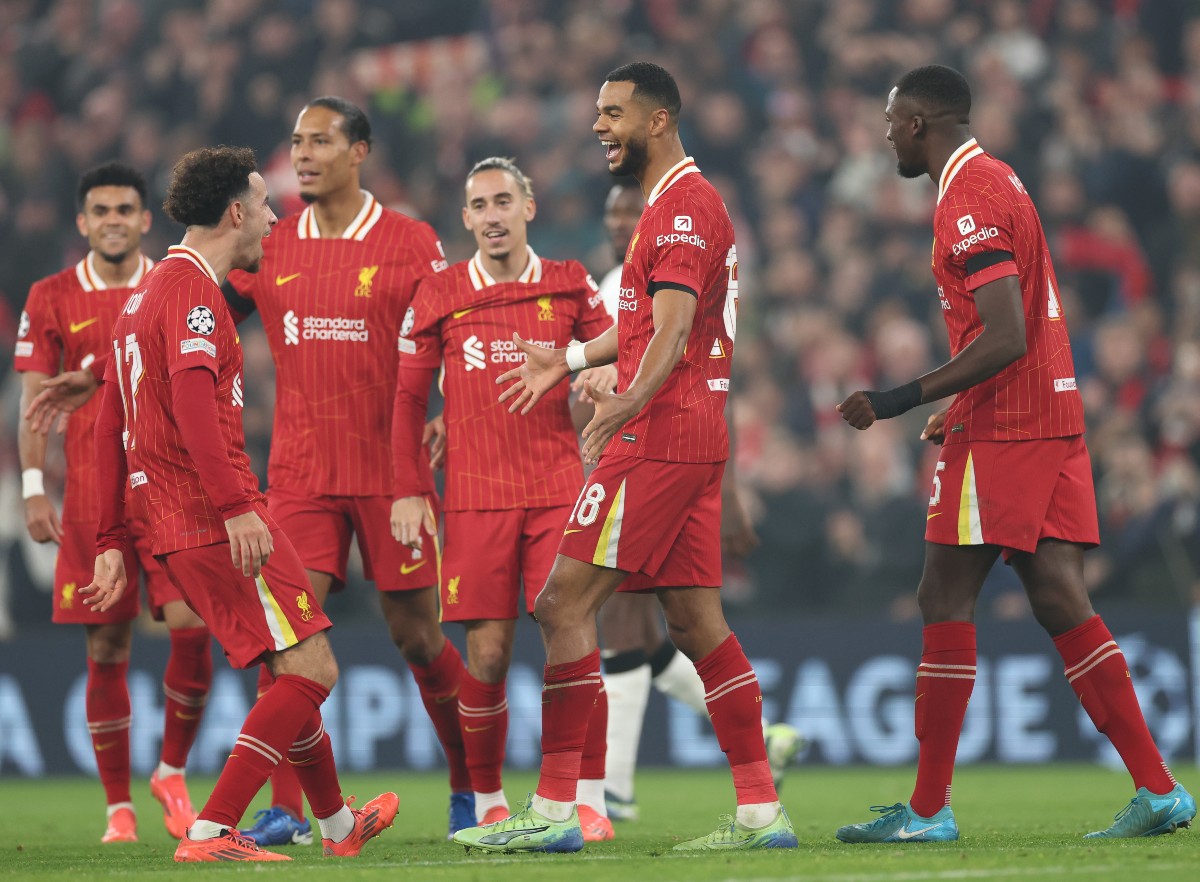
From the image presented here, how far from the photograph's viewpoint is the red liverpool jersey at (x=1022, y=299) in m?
5.63

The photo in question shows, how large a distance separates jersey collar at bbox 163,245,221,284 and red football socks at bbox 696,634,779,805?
7.21 feet

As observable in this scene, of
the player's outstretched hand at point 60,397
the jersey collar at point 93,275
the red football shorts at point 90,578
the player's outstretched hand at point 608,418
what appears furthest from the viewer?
the jersey collar at point 93,275

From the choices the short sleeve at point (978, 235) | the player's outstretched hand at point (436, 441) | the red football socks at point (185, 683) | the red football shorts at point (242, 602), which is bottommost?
the red football socks at point (185, 683)

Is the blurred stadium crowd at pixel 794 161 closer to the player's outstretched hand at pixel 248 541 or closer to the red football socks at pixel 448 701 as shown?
the red football socks at pixel 448 701

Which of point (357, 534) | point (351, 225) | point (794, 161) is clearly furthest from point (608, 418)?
point (794, 161)

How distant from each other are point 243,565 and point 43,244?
34.3 ft

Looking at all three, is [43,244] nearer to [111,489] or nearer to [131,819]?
[131,819]

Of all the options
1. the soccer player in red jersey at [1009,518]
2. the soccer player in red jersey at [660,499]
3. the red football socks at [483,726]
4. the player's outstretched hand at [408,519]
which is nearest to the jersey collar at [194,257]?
the soccer player in red jersey at [660,499]

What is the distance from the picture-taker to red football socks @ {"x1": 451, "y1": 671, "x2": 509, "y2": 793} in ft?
22.0

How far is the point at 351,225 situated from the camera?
7266 mm

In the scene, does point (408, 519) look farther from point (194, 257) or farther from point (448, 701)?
point (194, 257)

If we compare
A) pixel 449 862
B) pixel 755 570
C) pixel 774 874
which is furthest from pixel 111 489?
pixel 755 570

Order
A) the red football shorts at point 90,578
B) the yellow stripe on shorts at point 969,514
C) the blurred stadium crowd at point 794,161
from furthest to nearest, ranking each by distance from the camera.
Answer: the blurred stadium crowd at point 794,161, the red football shorts at point 90,578, the yellow stripe on shorts at point 969,514

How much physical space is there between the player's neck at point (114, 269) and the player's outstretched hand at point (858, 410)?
3985mm
